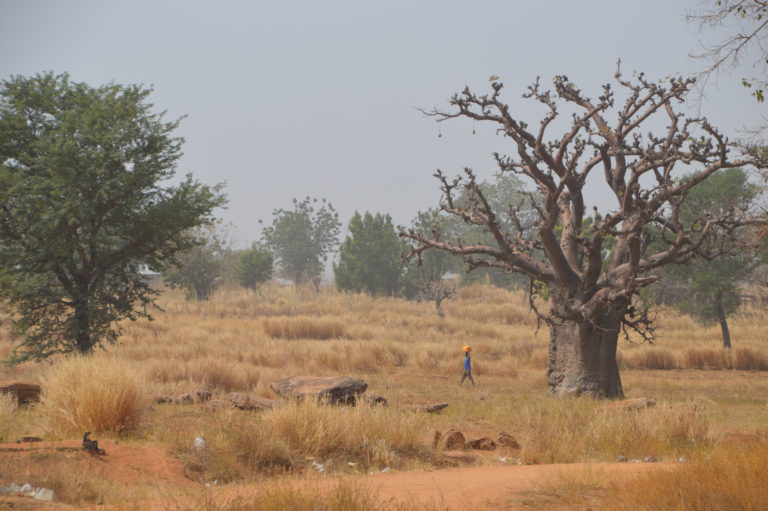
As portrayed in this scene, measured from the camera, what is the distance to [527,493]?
6984 mm

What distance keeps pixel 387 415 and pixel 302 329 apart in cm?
2011

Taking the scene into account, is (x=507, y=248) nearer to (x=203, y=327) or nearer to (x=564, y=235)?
(x=564, y=235)

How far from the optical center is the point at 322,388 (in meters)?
14.2

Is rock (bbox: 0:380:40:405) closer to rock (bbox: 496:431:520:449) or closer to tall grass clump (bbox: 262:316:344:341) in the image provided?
rock (bbox: 496:431:520:449)

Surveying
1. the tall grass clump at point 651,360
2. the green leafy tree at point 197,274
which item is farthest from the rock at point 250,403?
the green leafy tree at point 197,274

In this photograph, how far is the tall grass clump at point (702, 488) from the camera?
18.9 feet

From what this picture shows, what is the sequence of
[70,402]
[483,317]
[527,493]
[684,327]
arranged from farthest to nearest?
1. [483,317]
2. [684,327]
3. [70,402]
4. [527,493]

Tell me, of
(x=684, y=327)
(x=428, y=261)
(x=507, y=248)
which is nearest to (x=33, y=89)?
(x=507, y=248)

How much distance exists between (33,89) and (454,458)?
15.1 meters

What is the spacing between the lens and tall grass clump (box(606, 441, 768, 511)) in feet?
18.9

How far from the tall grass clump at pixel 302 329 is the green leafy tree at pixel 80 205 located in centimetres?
1075

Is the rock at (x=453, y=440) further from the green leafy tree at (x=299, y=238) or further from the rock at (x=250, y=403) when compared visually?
the green leafy tree at (x=299, y=238)

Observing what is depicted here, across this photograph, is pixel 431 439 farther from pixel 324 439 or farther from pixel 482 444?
pixel 324 439

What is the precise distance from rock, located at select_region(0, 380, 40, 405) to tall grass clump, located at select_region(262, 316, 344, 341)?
1538 centimetres
